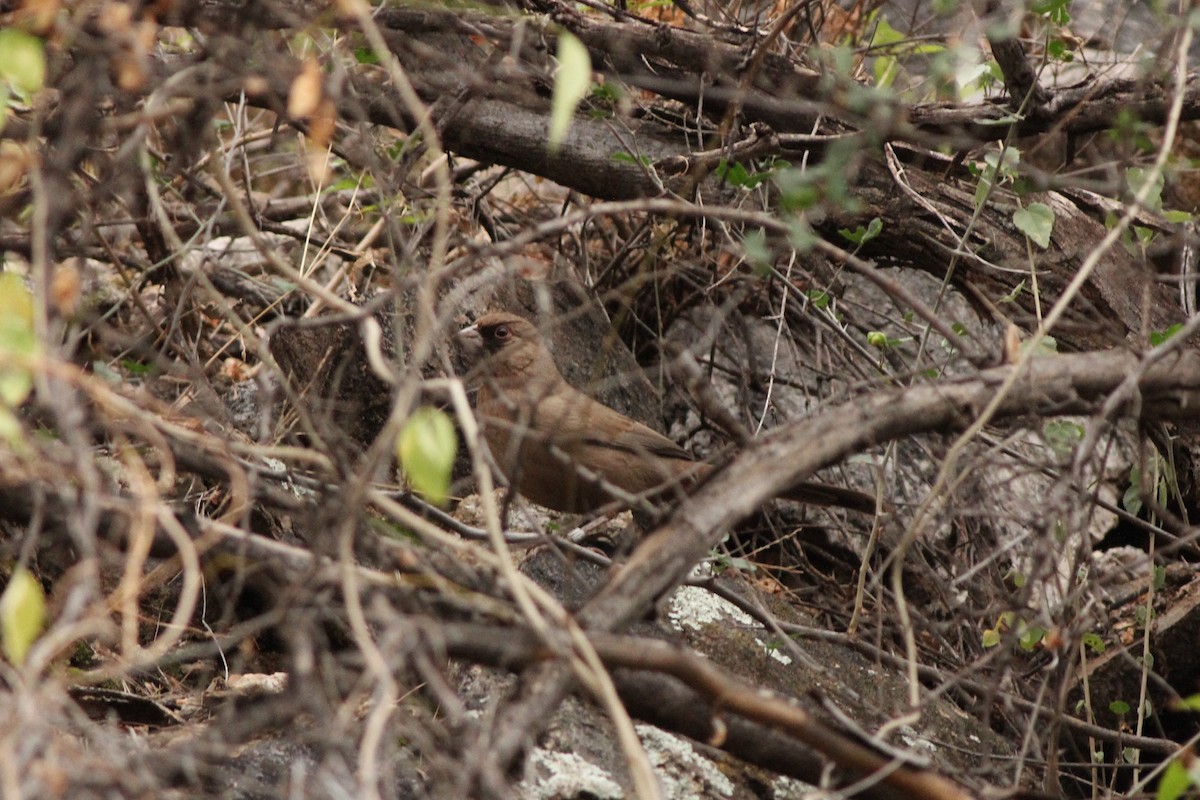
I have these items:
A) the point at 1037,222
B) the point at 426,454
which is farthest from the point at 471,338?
the point at 426,454

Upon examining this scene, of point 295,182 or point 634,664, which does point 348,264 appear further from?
point 634,664

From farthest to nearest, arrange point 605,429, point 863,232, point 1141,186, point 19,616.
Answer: point 605,429
point 863,232
point 1141,186
point 19,616

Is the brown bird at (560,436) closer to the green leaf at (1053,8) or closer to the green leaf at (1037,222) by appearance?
the green leaf at (1037,222)

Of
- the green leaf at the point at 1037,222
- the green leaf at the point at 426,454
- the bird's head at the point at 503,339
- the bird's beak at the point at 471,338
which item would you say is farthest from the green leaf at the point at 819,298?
the green leaf at the point at 426,454

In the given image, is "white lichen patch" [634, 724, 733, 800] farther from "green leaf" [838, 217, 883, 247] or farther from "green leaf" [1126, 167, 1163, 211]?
"green leaf" [1126, 167, 1163, 211]

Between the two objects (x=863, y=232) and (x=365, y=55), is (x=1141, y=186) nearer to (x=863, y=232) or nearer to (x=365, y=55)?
(x=863, y=232)

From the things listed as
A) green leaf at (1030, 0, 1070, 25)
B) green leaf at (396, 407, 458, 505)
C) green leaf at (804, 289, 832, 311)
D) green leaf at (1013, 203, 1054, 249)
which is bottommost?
green leaf at (804, 289, 832, 311)

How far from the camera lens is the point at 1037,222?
4359mm

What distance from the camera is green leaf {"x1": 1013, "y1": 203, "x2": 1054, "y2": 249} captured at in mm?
4309

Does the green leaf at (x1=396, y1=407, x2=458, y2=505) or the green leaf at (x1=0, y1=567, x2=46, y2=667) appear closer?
the green leaf at (x1=0, y1=567, x2=46, y2=667)

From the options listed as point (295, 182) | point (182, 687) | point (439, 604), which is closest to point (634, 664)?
point (439, 604)

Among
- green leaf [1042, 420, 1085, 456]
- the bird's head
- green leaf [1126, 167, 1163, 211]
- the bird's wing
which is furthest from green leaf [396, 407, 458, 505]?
the bird's head

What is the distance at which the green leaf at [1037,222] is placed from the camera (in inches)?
170

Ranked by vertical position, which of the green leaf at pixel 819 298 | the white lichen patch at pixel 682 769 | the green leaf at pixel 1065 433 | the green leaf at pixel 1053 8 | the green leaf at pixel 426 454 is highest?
the green leaf at pixel 1053 8
